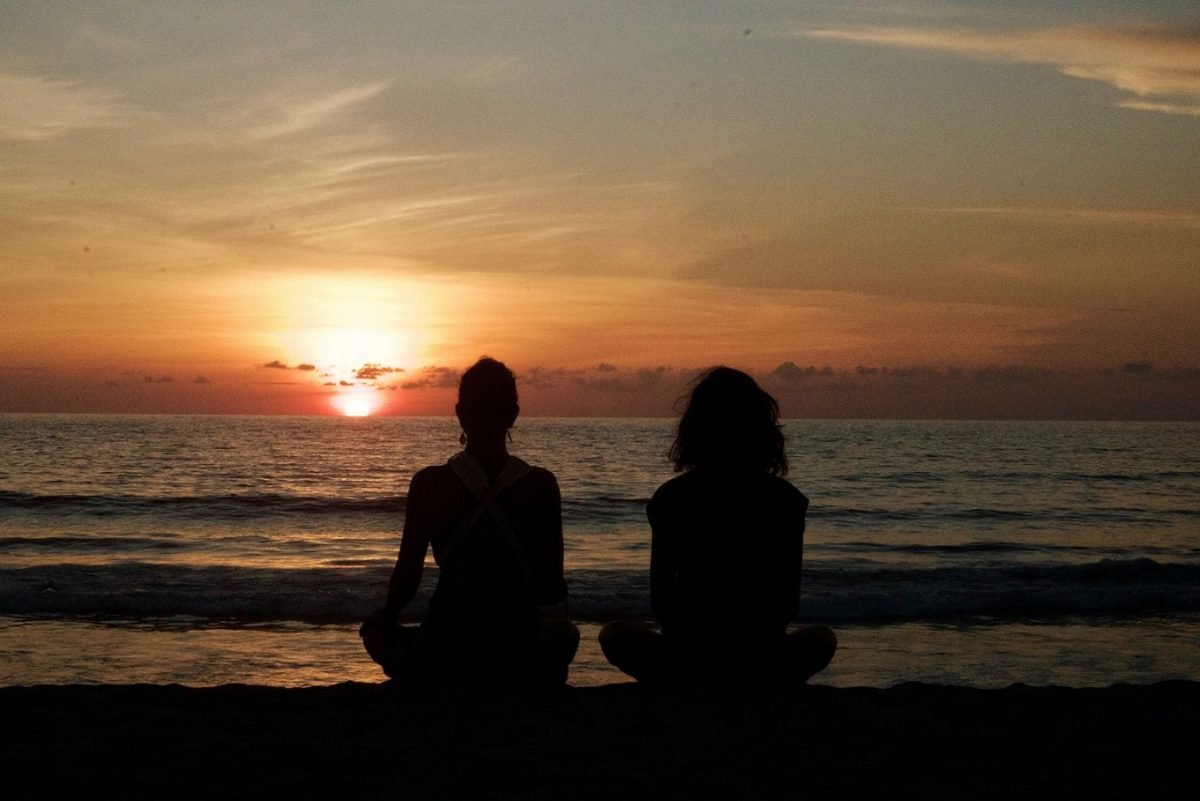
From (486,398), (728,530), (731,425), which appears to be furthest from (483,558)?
(731,425)

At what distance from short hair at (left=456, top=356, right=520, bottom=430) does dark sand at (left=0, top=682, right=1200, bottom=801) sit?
1305mm

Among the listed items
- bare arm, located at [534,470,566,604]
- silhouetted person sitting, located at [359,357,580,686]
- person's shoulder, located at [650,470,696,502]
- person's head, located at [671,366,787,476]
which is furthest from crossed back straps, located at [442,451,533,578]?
person's head, located at [671,366,787,476]

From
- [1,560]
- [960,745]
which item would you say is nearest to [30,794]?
[960,745]

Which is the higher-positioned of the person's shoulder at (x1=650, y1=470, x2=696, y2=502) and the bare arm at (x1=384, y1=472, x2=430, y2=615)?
the person's shoulder at (x1=650, y1=470, x2=696, y2=502)

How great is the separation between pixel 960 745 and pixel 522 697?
198cm

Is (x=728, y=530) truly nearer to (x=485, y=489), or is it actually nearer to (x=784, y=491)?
(x=784, y=491)

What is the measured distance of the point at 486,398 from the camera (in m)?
4.62

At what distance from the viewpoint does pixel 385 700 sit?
16.9 feet

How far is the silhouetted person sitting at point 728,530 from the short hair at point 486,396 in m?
0.75

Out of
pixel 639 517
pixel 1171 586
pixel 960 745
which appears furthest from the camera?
pixel 639 517

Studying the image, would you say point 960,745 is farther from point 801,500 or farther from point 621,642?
point 621,642

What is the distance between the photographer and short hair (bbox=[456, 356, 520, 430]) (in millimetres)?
4613

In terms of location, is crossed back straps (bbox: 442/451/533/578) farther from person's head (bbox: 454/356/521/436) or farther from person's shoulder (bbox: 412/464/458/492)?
person's head (bbox: 454/356/521/436)

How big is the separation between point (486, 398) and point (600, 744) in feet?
4.90
